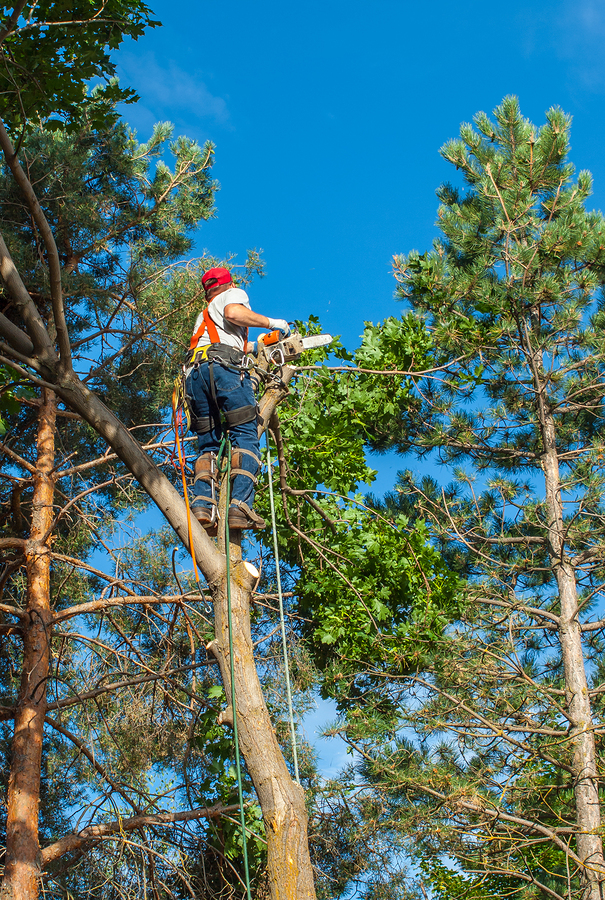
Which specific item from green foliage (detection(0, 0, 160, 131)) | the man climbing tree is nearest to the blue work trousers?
the man climbing tree

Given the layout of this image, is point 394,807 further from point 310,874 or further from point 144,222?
point 144,222

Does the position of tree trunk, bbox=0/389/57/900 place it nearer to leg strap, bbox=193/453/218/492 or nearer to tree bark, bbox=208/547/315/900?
leg strap, bbox=193/453/218/492

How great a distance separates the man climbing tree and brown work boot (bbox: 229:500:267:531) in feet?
0.10

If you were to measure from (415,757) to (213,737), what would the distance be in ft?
8.64

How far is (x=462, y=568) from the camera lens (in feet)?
34.6

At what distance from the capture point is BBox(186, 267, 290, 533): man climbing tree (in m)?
4.73

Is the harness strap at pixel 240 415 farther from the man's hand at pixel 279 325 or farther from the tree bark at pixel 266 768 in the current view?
the tree bark at pixel 266 768

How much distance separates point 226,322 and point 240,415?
67cm

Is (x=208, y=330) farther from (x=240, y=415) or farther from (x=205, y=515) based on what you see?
(x=205, y=515)

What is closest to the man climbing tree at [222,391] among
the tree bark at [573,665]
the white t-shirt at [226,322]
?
the white t-shirt at [226,322]

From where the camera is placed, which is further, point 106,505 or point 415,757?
point 106,505

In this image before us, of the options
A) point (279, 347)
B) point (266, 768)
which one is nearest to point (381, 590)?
point (279, 347)

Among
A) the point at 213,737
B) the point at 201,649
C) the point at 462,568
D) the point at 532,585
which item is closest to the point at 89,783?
the point at 201,649

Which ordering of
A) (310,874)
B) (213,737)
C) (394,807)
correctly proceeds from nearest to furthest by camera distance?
(310,874) < (213,737) < (394,807)
